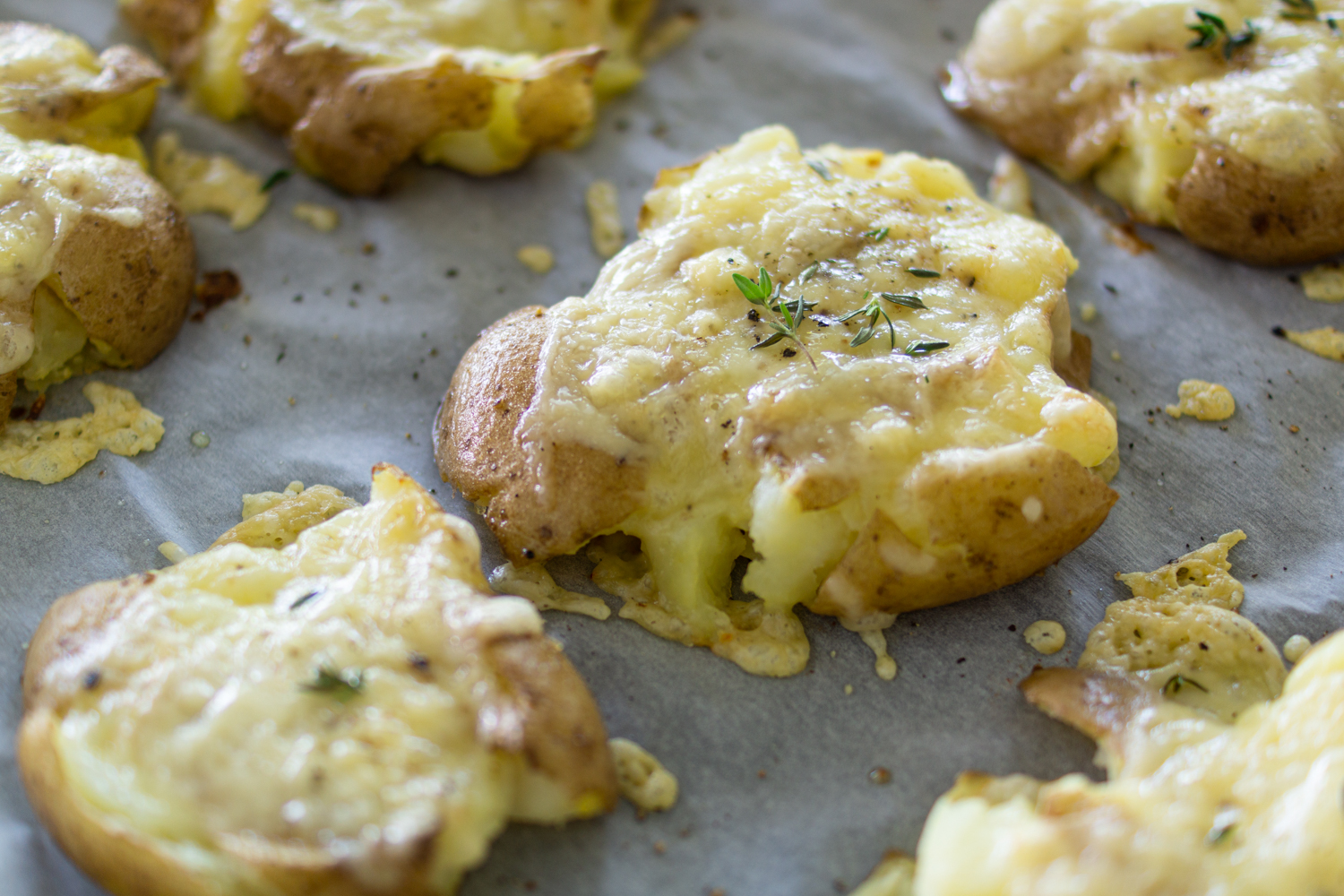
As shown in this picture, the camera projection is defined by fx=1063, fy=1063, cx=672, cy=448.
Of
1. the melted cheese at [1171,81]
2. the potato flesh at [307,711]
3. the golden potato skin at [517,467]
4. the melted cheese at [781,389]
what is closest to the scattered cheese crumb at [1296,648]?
the melted cheese at [781,389]

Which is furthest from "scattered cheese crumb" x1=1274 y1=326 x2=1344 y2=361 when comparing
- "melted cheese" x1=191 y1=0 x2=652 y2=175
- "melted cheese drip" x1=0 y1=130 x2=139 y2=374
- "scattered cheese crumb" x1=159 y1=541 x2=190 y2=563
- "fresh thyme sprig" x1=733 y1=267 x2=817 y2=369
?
"melted cheese drip" x1=0 y1=130 x2=139 y2=374

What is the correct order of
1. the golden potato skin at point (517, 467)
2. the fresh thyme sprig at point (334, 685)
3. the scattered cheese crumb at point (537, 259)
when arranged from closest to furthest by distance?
the fresh thyme sprig at point (334, 685) → the golden potato skin at point (517, 467) → the scattered cheese crumb at point (537, 259)

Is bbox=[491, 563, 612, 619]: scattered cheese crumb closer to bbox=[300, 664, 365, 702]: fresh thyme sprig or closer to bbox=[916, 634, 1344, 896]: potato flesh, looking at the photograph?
bbox=[300, 664, 365, 702]: fresh thyme sprig

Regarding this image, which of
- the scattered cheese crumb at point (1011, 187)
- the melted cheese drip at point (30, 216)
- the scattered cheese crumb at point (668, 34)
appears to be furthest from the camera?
the scattered cheese crumb at point (668, 34)

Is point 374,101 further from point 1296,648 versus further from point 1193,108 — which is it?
point 1296,648

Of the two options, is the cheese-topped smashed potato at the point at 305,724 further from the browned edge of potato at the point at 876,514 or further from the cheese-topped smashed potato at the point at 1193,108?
the cheese-topped smashed potato at the point at 1193,108
